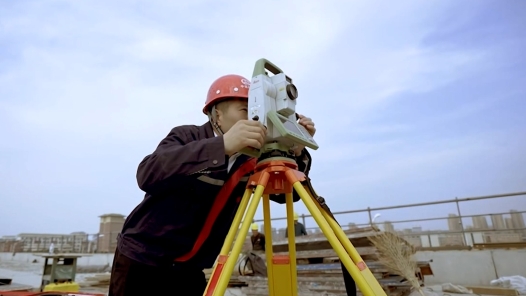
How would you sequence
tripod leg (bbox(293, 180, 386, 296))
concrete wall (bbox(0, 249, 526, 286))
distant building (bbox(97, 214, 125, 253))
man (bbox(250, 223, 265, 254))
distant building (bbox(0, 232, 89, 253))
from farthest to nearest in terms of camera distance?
distant building (bbox(0, 232, 89, 253)), distant building (bbox(97, 214, 125, 253)), man (bbox(250, 223, 265, 254)), concrete wall (bbox(0, 249, 526, 286)), tripod leg (bbox(293, 180, 386, 296))

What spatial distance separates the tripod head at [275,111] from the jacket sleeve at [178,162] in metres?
0.17

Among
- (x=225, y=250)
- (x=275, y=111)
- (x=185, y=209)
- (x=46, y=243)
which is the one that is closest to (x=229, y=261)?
(x=225, y=250)

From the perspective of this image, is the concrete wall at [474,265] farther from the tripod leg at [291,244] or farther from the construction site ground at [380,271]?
the tripod leg at [291,244]

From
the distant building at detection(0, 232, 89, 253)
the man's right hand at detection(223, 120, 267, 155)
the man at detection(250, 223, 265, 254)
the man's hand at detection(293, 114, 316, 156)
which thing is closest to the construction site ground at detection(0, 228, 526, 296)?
the man at detection(250, 223, 265, 254)

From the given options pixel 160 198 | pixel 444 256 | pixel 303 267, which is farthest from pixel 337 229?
pixel 444 256

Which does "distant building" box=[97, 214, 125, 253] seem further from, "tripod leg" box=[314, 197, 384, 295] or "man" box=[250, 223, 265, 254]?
"tripod leg" box=[314, 197, 384, 295]

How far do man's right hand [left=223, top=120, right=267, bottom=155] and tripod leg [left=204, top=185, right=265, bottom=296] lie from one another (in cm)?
16

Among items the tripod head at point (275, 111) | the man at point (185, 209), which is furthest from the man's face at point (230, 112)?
the tripod head at point (275, 111)

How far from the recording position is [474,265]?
5.91 metres

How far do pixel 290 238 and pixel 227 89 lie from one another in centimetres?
80

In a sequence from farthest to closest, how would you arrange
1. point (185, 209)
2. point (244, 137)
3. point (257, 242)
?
point (257, 242) < point (185, 209) < point (244, 137)

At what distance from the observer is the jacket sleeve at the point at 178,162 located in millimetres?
1147

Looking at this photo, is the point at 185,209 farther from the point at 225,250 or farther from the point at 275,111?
the point at 275,111

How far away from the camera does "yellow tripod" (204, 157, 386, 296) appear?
0.94m
